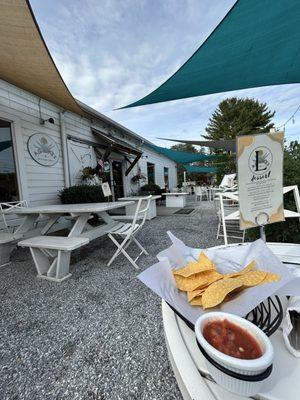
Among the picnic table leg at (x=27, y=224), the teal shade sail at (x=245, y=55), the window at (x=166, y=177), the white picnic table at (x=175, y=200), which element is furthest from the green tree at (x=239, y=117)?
the picnic table leg at (x=27, y=224)

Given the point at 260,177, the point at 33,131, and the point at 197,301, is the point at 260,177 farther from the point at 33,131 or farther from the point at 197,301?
the point at 33,131

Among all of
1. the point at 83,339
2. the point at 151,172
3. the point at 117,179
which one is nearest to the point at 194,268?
the point at 83,339

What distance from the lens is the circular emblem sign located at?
3.37ft

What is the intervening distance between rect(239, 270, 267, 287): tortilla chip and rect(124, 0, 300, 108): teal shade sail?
2.03 metres

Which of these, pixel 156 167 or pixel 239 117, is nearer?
pixel 156 167

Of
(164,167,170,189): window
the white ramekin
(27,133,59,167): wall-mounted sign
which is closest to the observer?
the white ramekin

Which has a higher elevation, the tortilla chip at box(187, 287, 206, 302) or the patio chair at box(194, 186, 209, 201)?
the tortilla chip at box(187, 287, 206, 302)

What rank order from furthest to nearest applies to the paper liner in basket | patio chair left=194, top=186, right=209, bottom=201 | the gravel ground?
patio chair left=194, top=186, right=209, bottom=201
the gravel ground
the paper liner in basket

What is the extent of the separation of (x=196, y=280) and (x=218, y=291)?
94 mm

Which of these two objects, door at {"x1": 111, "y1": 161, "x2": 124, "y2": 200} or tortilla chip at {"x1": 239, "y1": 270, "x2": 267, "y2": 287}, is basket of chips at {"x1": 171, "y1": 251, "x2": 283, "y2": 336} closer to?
tortilla chip at {"x1": 239, "y1": 270, "x2": 267, "y2": 287}

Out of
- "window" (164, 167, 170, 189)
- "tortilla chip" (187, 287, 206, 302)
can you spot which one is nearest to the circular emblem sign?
"tortilla chip" (187, 287, 206, 302)

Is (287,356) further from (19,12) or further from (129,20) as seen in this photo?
(129,20)

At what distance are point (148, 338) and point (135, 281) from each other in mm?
862

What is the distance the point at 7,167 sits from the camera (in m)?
3.99
